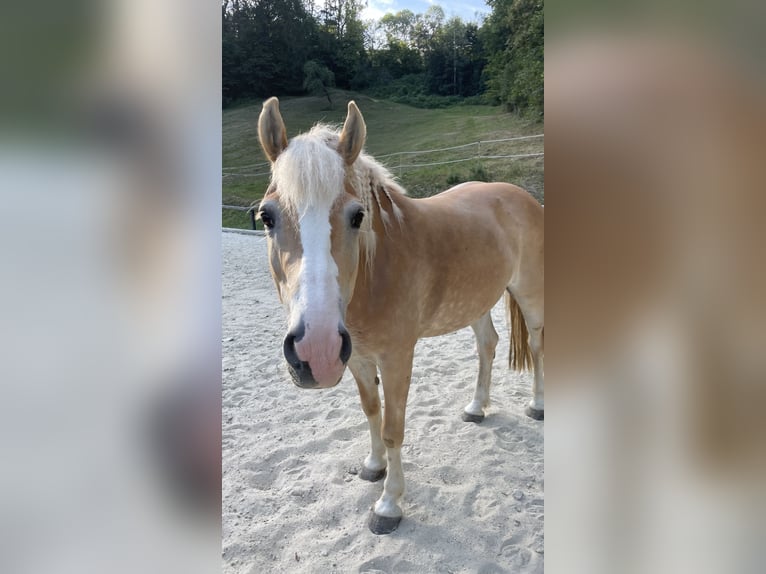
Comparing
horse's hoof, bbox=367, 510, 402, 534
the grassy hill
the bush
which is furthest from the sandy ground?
the bush

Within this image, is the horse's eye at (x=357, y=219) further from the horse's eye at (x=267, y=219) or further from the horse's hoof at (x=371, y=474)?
the horse's hoof at (x=371, y=474)

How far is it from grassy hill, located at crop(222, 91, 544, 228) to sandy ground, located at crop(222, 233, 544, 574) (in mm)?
6700

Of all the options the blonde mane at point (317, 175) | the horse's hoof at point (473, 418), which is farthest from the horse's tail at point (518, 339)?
the blonde mane at point (317, 175)

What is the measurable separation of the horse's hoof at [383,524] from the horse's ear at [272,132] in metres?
1.44

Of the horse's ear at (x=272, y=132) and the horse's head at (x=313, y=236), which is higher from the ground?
the horse's ear at (x=272, y=132)

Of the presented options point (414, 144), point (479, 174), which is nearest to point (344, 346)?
point (479, 174)

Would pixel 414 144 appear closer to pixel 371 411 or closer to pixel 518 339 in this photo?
pixel 518 339

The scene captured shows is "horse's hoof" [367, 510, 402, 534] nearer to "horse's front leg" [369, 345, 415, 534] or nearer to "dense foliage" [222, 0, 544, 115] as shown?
"horse's front leg" [369, 345, 415, 534]

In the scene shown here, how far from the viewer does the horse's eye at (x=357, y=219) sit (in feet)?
4.19

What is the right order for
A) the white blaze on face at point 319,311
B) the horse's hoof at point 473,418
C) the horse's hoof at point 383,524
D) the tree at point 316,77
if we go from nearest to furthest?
the white blaze on face at point 319,311 < the horse's hoof at point 383,524 < the horse's hoof at point 473,418 < the tree at point 316,77
